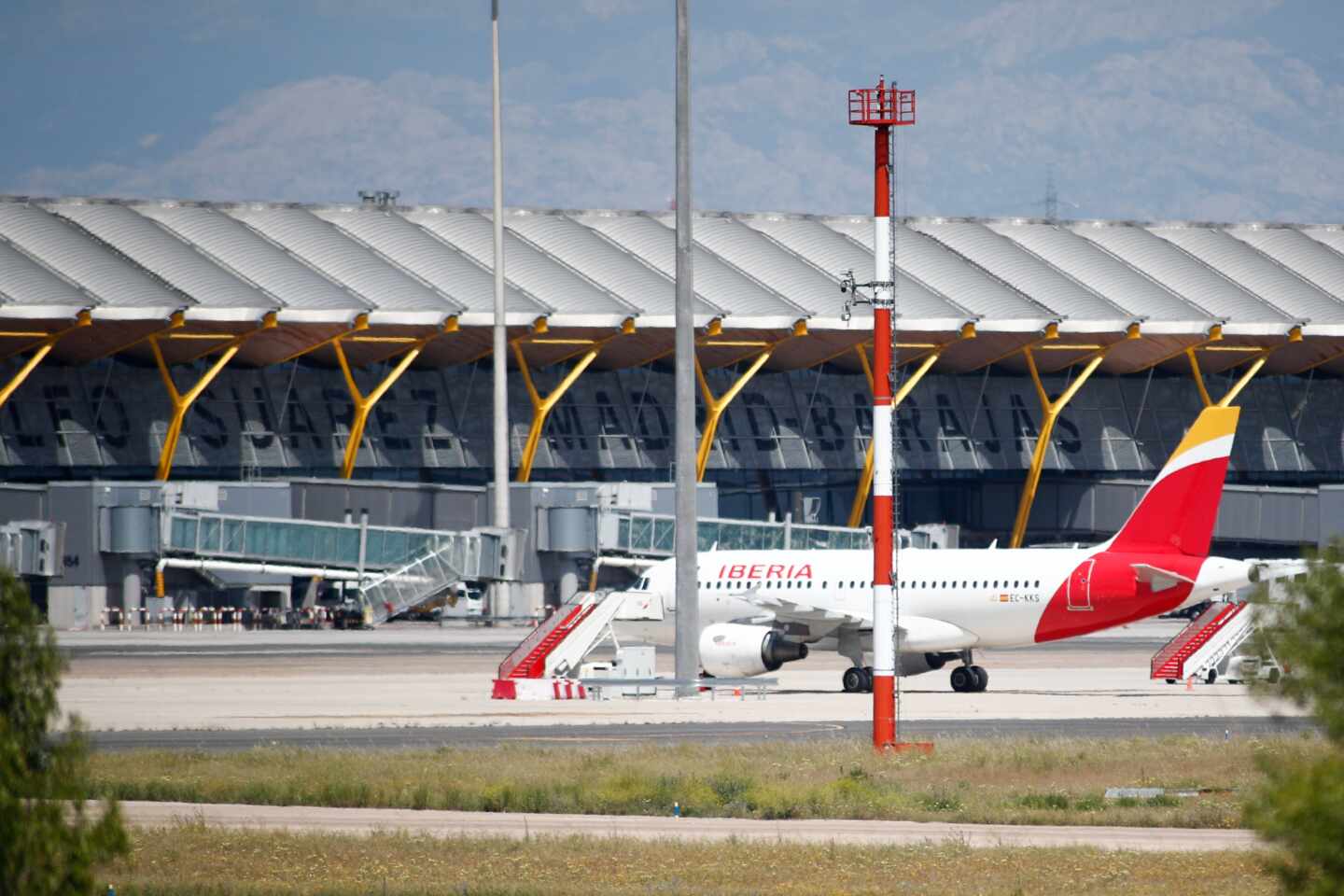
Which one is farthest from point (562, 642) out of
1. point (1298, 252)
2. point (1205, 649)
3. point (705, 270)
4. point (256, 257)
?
point (1298, 252)

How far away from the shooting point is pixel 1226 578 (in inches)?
Answer: 1791

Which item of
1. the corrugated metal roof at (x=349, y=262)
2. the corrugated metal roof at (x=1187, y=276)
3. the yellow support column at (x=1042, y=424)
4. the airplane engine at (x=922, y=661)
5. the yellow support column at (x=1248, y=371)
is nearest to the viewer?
the airplane engine at (x=922, y=661)

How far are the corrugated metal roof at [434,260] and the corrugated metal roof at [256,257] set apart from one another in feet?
15.8

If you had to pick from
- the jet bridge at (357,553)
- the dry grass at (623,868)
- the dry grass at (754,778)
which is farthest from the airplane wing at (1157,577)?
the jet bridge at (357,553)

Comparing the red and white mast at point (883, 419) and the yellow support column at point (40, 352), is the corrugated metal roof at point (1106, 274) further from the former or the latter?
the red and white mast at point (883, 419)

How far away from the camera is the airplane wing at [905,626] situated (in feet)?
157

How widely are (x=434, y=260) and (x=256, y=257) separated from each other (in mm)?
8659

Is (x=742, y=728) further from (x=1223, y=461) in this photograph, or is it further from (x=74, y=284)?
(x=74, y=284)

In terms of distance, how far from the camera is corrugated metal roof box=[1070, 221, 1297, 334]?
10331 cm

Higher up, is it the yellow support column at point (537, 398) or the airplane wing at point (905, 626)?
the yellow support column at point (537, 398)

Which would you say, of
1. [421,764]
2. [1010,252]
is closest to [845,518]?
[1010,252]

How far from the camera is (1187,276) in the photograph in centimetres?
10850

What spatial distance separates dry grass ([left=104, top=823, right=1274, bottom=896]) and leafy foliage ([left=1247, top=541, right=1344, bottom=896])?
19.8ft

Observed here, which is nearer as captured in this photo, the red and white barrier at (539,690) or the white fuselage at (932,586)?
the red and white barrier at (539,690)
